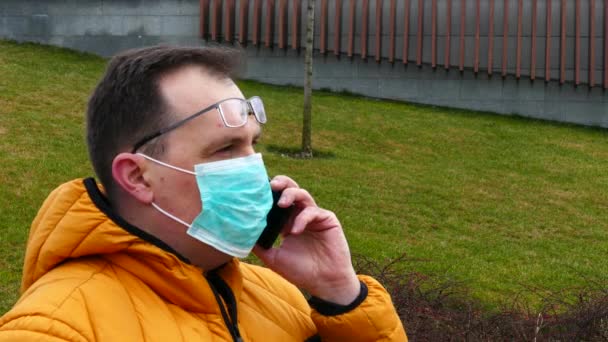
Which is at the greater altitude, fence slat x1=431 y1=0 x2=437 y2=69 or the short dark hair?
fence slat x1=431 y1=0 x2=437 y2=69

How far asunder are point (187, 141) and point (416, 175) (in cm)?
848

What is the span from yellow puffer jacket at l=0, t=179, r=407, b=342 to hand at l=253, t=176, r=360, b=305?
269mm

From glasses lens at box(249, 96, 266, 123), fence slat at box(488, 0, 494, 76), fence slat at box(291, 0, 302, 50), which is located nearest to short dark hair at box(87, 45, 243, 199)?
glasses lens at box(249, 96, 266, 123)

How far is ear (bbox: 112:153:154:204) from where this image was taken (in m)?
1.86

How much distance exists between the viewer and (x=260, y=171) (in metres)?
2.08

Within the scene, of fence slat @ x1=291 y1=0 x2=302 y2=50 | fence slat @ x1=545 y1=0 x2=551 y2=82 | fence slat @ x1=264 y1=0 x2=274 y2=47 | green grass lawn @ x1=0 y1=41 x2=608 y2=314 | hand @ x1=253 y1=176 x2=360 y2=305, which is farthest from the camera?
fence slat @ x1=264 y1=0 x2=274 y2=47

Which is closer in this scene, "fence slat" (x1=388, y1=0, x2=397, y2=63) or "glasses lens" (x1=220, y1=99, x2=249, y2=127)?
"glasses lens" (x1=220, y1=99, x2=249, y2=127)

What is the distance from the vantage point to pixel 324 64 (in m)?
16.4

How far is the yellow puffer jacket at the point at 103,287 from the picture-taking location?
1.61 m

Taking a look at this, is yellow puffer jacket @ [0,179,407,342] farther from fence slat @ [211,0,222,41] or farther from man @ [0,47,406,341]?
fence slat @ [211,0,222,41]

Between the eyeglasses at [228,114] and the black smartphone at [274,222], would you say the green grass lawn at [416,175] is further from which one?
the eyeglasses at [228,114]

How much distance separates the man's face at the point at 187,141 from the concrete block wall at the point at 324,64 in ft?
47.2

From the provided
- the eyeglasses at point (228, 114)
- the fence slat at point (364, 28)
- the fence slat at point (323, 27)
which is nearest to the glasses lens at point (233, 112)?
the eyeglasses at point (228, 114)

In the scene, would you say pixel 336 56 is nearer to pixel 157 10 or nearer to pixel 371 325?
pixel 157 10
